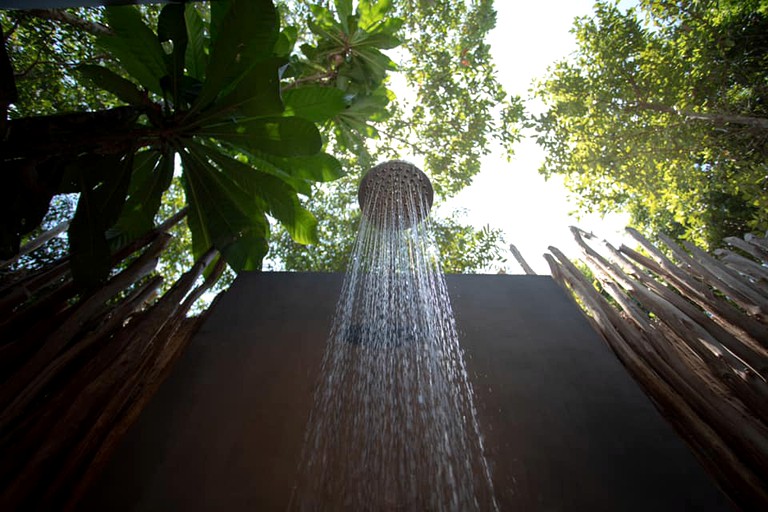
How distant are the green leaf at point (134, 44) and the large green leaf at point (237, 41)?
0.37 m

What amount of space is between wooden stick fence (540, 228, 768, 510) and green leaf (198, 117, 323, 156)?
6.09 ft

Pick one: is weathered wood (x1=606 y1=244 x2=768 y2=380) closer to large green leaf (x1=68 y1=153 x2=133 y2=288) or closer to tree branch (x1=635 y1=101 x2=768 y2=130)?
large green leaf (x1=68 y1=153 x2=133 y2=288)

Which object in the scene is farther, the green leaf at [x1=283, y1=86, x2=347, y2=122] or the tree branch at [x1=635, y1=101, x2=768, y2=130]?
the tree branch at [x1=635, y1=101, x2=768, y2=130]

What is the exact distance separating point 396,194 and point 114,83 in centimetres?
175

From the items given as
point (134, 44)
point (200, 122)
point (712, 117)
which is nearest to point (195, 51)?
point (134, 44)

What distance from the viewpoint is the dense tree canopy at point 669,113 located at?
481cm

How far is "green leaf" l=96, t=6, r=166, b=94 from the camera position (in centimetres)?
204

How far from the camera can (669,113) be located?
5.29 metres

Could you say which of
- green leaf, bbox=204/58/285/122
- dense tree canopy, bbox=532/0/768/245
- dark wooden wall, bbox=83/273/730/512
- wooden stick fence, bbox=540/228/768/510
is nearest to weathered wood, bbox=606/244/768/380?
wooden stick fence, bbox=540/228/768/510

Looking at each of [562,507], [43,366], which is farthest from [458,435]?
[43,366]

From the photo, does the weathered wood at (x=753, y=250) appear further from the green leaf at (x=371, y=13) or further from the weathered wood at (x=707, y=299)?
the green leaf at (x=371, y=13)

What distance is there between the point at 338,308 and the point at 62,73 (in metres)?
4.53

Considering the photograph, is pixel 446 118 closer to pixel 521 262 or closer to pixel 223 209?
pixel 521 262

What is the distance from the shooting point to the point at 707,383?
1721 mm
